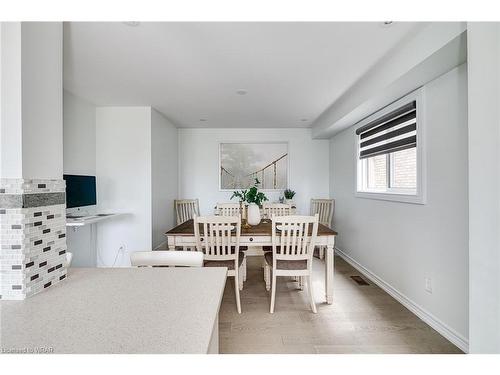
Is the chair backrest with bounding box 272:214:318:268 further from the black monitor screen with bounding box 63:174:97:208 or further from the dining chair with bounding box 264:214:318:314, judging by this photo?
the black monitor screen with bounding box 63:174:97:208

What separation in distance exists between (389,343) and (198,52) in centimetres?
275

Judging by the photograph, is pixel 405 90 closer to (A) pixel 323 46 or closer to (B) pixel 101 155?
(A) pixel 323 46

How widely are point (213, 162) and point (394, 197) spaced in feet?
10.6

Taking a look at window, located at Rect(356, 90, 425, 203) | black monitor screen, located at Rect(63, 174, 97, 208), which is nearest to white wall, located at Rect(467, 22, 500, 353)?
window, located at Rect(356, 90, 425, 203)

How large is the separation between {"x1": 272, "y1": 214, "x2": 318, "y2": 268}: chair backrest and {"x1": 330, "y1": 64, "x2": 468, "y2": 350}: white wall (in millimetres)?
950

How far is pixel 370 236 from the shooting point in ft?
10.6

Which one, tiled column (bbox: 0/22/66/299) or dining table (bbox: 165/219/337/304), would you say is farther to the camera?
dining table (bbox: 165/219/337/304)

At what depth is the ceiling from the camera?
1.77 metres

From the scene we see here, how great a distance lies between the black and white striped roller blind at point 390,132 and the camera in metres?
2.42

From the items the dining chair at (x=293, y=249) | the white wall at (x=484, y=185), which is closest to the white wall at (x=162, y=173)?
the dining chair at (x=293, y=249)

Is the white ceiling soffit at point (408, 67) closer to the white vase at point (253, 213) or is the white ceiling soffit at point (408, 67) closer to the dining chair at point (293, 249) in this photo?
the dining chair at point (293, 249)

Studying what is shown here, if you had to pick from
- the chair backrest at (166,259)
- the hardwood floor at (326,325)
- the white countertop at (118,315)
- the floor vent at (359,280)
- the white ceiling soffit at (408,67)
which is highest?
the white ceiling soffit at (408,67)

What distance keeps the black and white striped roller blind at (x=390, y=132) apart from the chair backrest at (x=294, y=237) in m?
1.25
